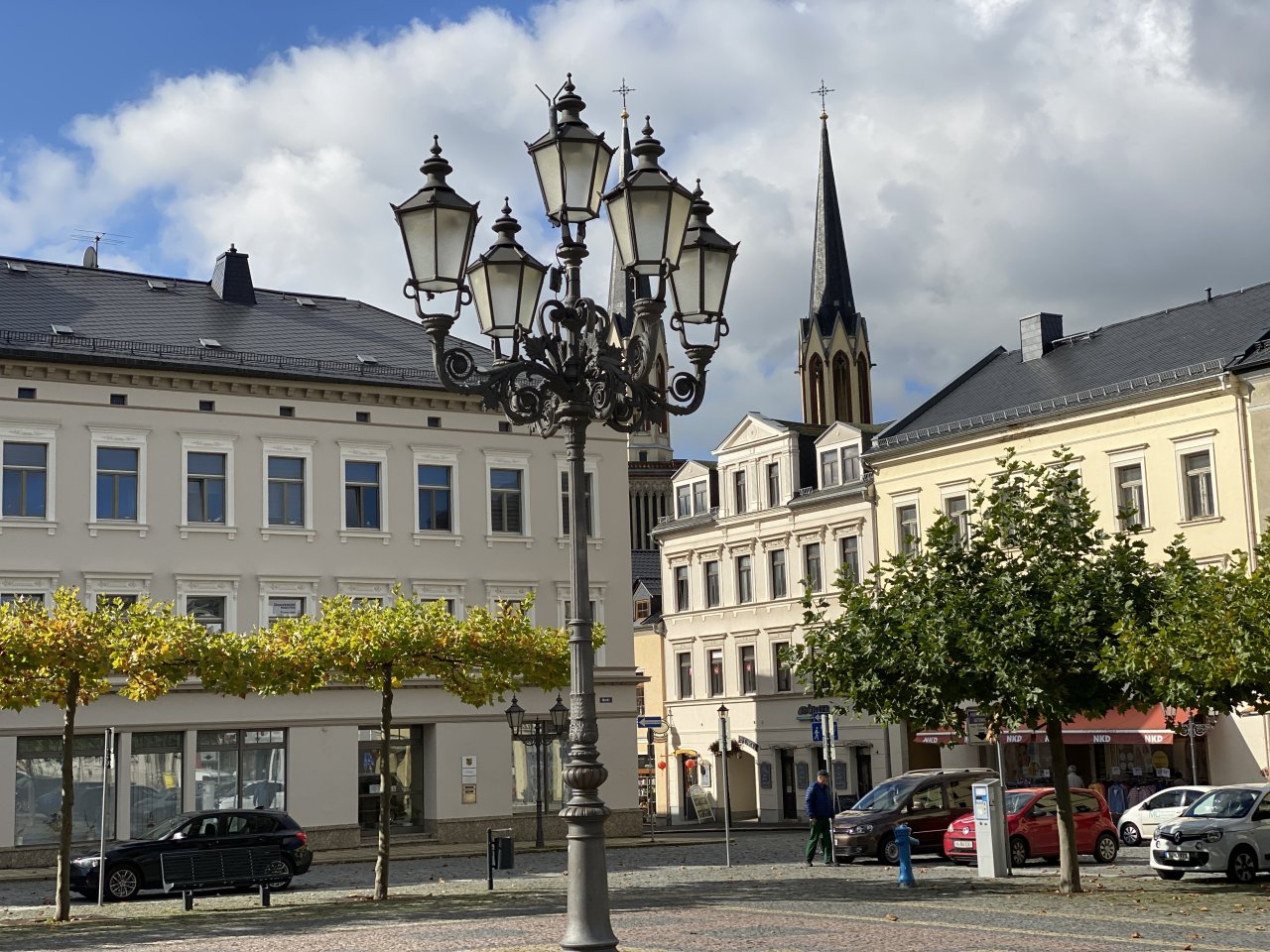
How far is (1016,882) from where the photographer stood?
25.1 metres

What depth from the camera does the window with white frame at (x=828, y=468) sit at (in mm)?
54625

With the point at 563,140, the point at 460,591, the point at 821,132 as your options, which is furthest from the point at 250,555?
the point at 821,132

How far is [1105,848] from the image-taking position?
30062 mm

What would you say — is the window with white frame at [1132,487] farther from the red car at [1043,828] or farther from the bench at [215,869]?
the bench at [215,869]

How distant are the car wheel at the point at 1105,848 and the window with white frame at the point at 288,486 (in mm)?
20087

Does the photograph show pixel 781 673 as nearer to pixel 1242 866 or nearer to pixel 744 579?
pixel 744 579

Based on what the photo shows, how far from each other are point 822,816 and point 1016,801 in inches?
139

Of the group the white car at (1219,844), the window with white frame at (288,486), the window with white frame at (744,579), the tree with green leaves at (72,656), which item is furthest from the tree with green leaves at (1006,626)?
the window with white frame at (744,579)

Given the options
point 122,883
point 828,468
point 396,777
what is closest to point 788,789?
point 828,468

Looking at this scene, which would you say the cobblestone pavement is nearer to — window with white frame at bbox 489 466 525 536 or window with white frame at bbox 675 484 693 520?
window with white frame at bbox 489 466 525 536

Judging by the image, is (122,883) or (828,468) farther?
(828,468)

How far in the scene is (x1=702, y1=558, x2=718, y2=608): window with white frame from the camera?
59.8 meters

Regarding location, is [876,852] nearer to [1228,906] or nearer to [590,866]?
[1228,906]

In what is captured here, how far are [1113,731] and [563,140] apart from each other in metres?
33.6
